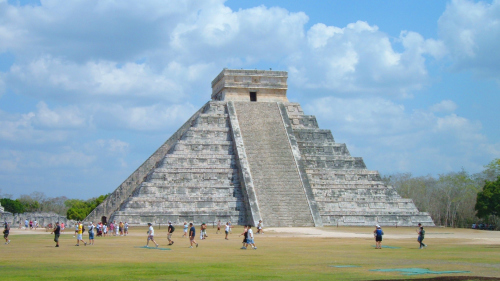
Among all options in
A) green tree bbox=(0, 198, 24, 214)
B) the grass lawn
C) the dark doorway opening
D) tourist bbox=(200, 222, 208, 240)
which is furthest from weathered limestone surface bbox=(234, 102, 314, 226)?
green tree bbox=(0, 198, 24, 214)

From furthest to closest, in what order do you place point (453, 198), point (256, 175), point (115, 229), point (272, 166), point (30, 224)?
point (453, 198)
point (30, 224)
point (272, 166)
point (256, 175)
point (115, 229)

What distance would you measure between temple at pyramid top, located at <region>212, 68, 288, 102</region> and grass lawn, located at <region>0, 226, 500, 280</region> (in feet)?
66.6

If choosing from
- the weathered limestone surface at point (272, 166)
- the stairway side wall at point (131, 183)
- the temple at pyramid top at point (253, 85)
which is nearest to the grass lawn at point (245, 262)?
the weathered limestone surface at point (272, 166)

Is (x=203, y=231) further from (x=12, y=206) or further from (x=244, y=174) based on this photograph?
(x=12, y=206)

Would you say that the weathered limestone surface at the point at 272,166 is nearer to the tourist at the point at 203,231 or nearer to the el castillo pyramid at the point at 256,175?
the el castillo pyramid at the point at 256,175

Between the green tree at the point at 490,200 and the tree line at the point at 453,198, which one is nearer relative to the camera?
the green tree at the point at 490,200

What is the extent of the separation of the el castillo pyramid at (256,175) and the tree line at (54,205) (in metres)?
17.8

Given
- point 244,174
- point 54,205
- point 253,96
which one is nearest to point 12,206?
point 54,205

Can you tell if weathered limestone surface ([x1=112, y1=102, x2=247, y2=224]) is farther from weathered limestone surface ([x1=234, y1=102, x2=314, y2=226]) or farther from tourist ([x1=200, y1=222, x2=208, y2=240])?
tourist ([x1=200, y1=222, x2=208, y2=240])

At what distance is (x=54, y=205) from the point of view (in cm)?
9450

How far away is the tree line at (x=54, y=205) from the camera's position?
54.7 meters

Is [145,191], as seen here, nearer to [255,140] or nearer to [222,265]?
[255,140]

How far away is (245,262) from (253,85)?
87.7 feet

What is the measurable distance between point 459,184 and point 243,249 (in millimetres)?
40630
